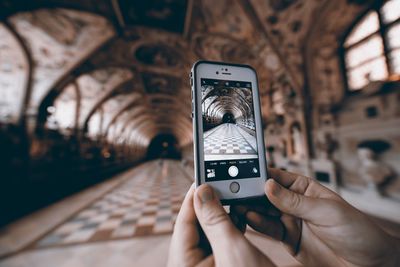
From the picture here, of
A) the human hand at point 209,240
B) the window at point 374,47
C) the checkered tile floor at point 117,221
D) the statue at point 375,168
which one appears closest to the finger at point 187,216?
the human hand at point 209,240

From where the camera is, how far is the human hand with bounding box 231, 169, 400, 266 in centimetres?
76

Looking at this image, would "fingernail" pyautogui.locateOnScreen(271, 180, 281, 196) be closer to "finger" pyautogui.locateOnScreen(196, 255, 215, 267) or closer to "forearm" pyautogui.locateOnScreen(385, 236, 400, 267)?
"finger" pyautogui.locateOnScreen(196, 255, 215, 267)

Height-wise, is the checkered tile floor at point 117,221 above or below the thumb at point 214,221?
below

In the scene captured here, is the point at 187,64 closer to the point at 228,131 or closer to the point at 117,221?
the point at 117,221

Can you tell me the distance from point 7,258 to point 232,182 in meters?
3.39

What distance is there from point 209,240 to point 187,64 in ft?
29.7

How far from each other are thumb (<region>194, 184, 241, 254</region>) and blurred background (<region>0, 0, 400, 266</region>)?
193 centimetres

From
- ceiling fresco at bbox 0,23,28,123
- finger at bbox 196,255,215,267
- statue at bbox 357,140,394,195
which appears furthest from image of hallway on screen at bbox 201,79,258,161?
ceiling fresco at bbox 0,23,28,123

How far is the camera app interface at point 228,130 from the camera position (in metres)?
0.97

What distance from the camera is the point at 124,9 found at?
5.53 m

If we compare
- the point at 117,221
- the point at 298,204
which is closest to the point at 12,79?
the point at 117,221

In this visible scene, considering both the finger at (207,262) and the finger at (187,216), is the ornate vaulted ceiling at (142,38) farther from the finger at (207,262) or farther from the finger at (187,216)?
the finger at (207,262)

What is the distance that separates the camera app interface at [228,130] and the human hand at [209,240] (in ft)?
0.59

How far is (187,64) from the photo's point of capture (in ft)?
28.8
